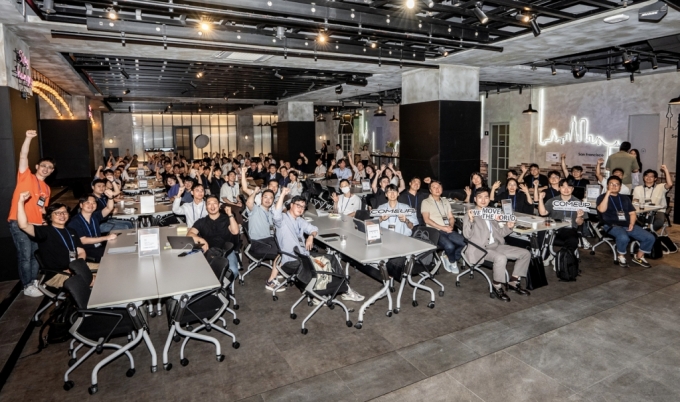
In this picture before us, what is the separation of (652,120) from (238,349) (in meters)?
12.5

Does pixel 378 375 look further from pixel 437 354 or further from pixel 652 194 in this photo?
pixel 652 194

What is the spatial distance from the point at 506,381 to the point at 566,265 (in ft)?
10.4

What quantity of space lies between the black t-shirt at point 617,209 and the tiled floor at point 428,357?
1.56 metres

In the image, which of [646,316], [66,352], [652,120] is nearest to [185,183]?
[66,352]

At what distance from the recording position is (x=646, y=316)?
529 centimetres

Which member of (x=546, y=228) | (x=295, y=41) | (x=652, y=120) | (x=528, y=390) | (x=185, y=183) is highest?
(x=295, y=41)

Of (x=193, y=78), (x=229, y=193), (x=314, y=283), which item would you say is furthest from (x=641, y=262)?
(x=193, y=78)

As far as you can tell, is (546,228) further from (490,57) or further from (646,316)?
(490,57)

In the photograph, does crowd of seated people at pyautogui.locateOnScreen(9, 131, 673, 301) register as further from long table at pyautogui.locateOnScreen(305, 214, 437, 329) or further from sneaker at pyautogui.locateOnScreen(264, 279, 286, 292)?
long table at pyautogui.locateOnScreen(305, 214, 437, 329)

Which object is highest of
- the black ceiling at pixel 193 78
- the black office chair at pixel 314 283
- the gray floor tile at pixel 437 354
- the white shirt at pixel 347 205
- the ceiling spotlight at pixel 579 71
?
the black ceiling at pixel 193 78

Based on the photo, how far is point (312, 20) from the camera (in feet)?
18.7

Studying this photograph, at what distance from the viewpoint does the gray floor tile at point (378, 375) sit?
3859mm

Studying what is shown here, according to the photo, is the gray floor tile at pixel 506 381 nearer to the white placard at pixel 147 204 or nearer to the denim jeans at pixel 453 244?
the denim jeans at pixel 453 244

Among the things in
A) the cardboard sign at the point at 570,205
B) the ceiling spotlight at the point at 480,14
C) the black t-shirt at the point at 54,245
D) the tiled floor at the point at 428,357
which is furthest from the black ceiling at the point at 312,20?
the tiled floor at the point at 428,357
